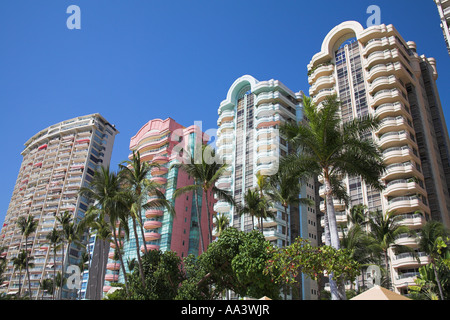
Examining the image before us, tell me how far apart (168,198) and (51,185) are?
173 ft

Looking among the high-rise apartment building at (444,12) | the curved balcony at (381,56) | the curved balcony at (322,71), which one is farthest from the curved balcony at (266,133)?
the high-rise apartment building at (444,12)

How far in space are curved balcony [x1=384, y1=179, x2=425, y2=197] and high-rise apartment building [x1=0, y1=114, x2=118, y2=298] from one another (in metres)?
83.4

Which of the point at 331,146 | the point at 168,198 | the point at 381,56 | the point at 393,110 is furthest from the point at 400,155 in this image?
the point at 168,198

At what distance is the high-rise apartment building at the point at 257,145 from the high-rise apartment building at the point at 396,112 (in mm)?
7362

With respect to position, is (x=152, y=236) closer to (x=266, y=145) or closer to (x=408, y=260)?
(x=266, y=145)

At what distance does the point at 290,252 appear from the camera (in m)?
18.9

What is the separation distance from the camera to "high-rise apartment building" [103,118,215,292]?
251 feet

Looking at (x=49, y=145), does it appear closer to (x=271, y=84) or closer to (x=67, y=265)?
(x=67, y=265)

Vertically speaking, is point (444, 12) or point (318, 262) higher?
point (444, 12)

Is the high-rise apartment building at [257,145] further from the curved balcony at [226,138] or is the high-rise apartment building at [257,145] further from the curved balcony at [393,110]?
the curved balcony at [393,110]

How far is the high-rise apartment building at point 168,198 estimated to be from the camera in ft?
251

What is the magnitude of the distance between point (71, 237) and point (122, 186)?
92.8 feet

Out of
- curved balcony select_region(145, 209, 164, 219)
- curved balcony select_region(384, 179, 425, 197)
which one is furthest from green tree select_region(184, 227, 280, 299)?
curved balcony select_region(145, 209, 164, 219)

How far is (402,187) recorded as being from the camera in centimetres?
5006
